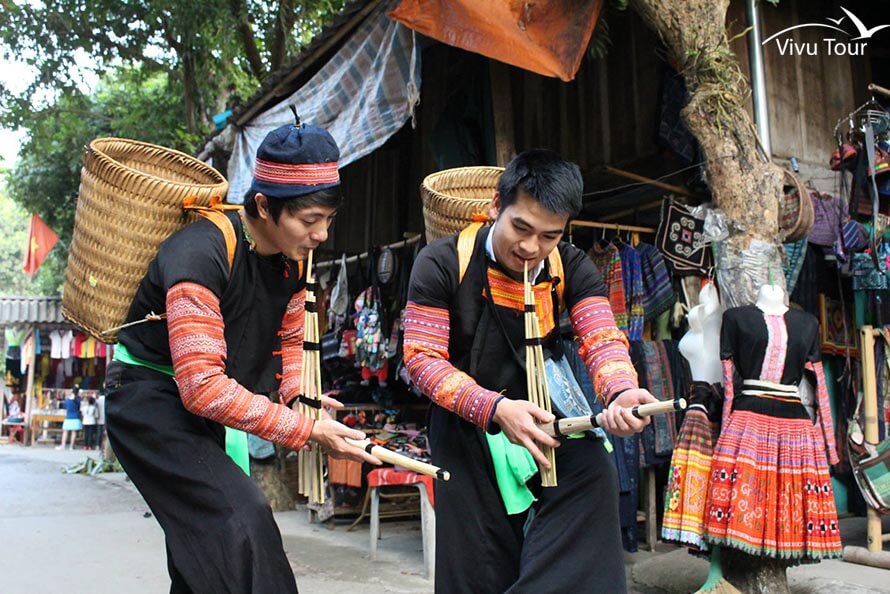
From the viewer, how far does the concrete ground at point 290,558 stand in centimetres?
521

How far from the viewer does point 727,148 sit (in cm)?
472

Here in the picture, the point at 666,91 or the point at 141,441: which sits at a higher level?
the point at 666,91

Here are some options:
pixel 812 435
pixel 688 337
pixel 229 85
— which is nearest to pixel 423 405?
pixel 688 337

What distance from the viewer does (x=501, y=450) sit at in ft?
8.60

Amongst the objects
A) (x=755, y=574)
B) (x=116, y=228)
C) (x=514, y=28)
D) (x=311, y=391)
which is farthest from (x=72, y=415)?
(x=311, y=391)

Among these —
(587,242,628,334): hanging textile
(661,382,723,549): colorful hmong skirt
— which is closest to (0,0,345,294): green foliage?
(587,242,628,334): hanging textile

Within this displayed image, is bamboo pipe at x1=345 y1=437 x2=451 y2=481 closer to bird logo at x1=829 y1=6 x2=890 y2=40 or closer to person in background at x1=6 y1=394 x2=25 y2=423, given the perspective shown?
bird logo at x1=829 y1=6 x2=890 y2=40

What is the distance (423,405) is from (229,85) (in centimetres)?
761

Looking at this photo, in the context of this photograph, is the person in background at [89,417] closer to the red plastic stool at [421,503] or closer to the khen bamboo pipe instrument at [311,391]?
the red plastic stool at [421,503]

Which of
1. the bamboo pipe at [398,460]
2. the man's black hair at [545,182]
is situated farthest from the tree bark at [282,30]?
the bamboo pipe at [398,460]

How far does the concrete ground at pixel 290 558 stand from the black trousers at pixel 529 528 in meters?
2.69

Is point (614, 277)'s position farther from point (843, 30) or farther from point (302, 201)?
point (302, 201)

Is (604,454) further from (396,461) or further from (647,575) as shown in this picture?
(647,575)

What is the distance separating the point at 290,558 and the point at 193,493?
14.9 feet
